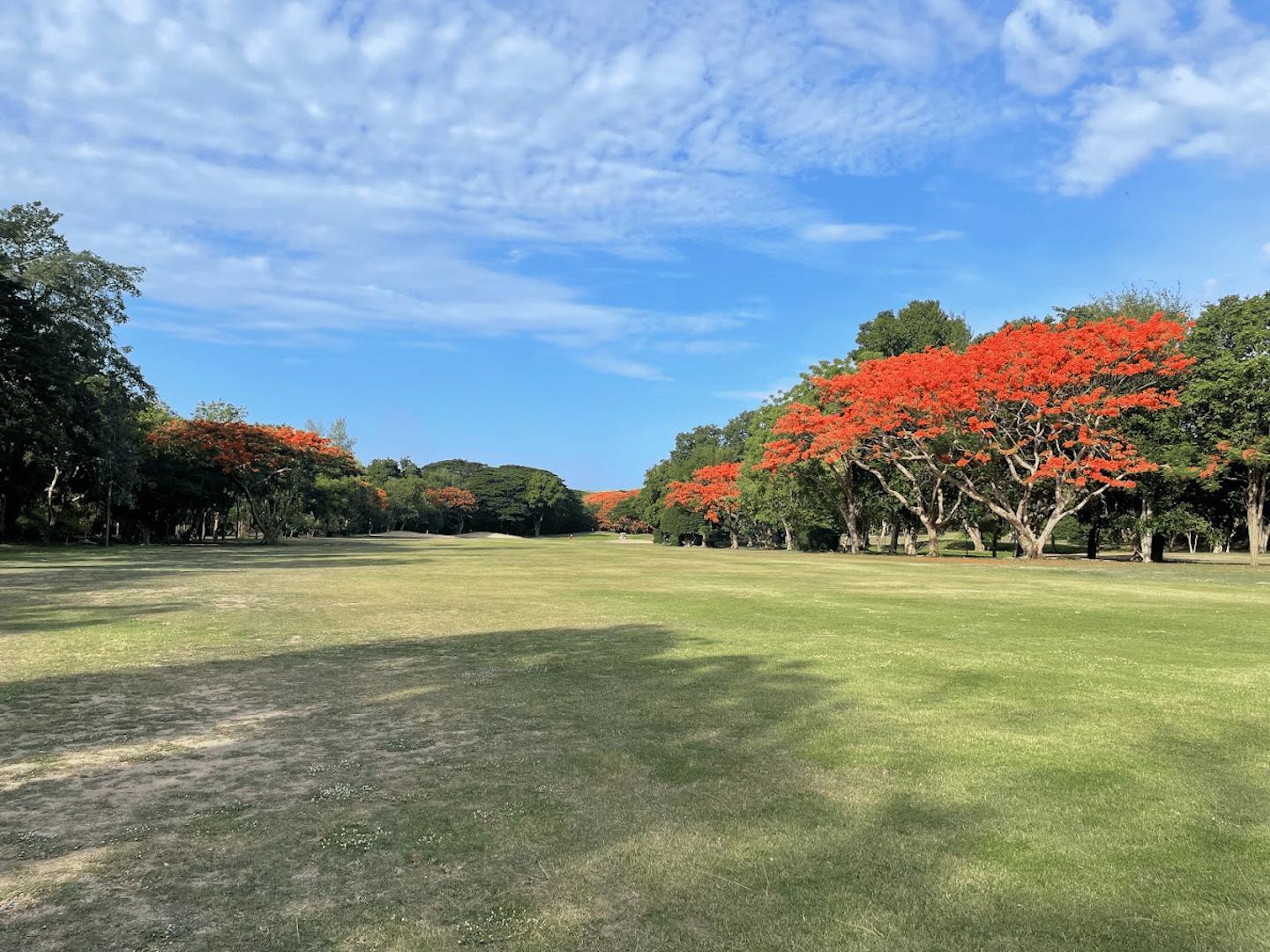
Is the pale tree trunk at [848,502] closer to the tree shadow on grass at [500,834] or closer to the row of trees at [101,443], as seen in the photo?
the row of trees at [101,443]

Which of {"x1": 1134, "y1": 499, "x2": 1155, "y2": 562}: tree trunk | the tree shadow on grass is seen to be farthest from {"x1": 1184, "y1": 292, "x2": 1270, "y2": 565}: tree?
the tree shadow on grass

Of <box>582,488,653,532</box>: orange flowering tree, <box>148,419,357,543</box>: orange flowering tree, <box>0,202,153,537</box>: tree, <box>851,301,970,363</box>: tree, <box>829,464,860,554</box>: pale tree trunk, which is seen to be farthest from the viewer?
<box>582,488,653,532</box>: orange flowering tree

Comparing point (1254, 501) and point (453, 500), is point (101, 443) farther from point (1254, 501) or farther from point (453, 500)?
point (453, 500)

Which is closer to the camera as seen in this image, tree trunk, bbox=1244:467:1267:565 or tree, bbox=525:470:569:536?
tree trunk, bbox=1244:467:1267:565

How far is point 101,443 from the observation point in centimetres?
3269

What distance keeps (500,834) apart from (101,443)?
36.4 metres

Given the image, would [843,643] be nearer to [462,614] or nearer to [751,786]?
[751,786]

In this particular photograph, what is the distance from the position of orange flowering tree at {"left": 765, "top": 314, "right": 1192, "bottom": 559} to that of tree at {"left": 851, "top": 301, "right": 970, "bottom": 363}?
78.5 ft

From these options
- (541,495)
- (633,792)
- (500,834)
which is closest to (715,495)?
(633,792)

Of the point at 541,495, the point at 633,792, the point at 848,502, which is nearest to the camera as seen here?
the point at 633,792

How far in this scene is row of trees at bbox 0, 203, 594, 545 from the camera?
30375 millimetres

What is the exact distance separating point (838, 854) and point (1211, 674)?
281 inches

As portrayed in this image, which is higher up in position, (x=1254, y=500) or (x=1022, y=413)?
(x=1022, y=413)

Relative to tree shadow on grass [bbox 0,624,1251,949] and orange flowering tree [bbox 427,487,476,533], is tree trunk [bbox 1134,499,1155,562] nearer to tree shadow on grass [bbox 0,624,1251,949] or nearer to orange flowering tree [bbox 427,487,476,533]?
tree shadow on grass [bbox 0,624,1251,949]
